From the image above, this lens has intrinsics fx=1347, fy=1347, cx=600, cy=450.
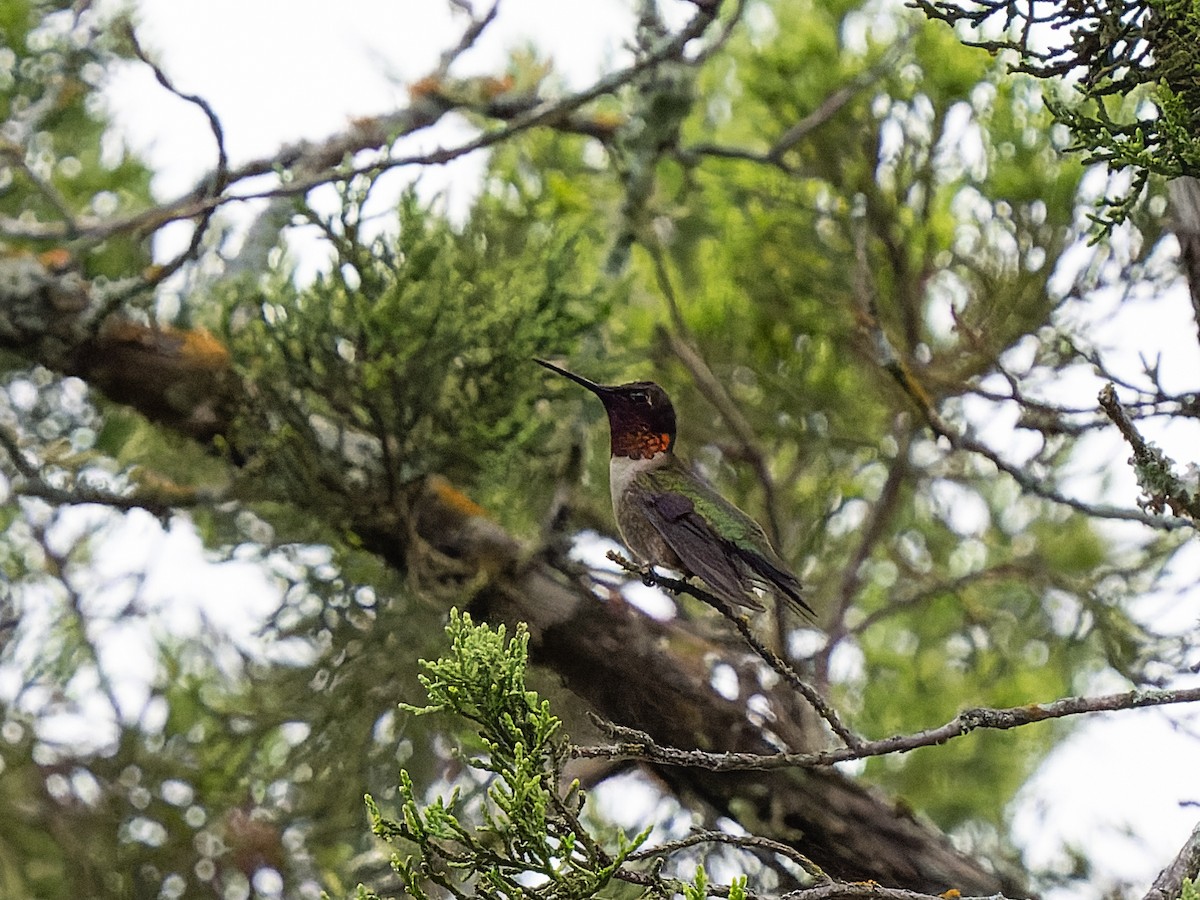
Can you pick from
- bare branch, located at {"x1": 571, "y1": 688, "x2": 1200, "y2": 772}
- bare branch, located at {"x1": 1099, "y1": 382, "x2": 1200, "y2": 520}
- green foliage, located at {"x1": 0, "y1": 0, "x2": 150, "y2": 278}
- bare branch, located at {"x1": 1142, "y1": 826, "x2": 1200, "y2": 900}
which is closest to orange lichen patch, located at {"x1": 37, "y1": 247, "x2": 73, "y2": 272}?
green foliage, located at {"x1": 0, "y1": 0, "x2": 150, "y2": 278}

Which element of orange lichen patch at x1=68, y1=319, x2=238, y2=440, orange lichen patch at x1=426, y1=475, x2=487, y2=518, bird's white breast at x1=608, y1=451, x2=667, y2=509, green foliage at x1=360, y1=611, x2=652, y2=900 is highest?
orange lichen patch at x1=68, y1=319, x2=238, y2=440

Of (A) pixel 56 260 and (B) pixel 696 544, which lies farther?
(A) pixel 56 260

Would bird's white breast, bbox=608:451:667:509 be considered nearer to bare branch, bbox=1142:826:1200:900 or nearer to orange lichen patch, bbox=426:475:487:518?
orange lichen patch, bbox=426:475:487:518

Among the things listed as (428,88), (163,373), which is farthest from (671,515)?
(428,88)

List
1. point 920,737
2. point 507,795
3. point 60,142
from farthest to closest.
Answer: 1. point 60,142
2. point 920,737
3. point 507,795

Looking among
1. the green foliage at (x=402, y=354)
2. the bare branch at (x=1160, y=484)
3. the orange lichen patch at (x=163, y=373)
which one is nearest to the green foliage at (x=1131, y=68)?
the bare branch at (x=1160, y=484)

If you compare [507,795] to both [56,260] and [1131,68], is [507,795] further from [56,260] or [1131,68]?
[56,260]

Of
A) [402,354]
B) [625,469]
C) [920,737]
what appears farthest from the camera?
[402,354]

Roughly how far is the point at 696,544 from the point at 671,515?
105mm

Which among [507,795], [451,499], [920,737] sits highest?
[451,499]

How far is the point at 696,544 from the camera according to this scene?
223 cm

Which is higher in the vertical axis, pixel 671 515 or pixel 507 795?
pixel 671 515

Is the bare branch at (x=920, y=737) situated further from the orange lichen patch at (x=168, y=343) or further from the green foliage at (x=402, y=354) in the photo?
the orange lichen patch at (x=168, y=343)

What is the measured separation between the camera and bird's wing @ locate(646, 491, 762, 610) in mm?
2086
